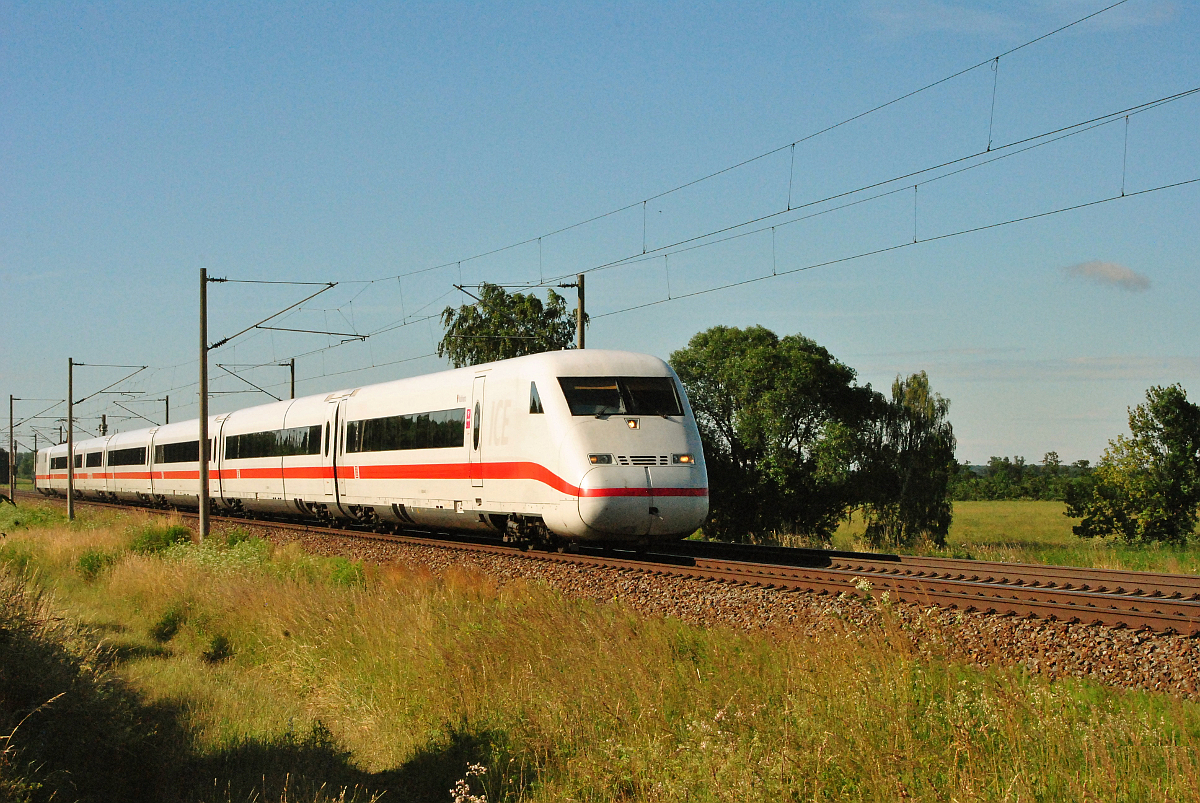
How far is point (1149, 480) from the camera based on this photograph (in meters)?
47.6

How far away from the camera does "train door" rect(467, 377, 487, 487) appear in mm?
17859

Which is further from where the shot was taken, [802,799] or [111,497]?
[111,497]

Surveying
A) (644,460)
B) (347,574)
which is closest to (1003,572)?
(644,460)

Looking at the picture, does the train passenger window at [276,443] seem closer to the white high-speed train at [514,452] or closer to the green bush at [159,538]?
the white high-speed train at [514,452]

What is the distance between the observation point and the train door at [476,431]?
17859mm

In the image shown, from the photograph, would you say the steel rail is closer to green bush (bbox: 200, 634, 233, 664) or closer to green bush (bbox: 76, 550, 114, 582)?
green bush (bbox: 200, 634, 233, 664)

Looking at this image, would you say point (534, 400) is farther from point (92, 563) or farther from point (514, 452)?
point (92, 563)

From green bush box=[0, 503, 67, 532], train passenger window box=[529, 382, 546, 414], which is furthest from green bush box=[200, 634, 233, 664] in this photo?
green bush box=[0, 503, 67, 532]

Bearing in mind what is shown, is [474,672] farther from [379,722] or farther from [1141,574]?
[1141,574]

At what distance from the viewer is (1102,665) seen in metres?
8.59

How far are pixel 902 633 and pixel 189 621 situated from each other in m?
12.4

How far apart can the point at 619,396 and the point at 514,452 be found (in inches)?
81.5

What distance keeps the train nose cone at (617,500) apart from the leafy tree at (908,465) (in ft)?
110

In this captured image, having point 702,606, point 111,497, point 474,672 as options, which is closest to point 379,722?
point 474,672
